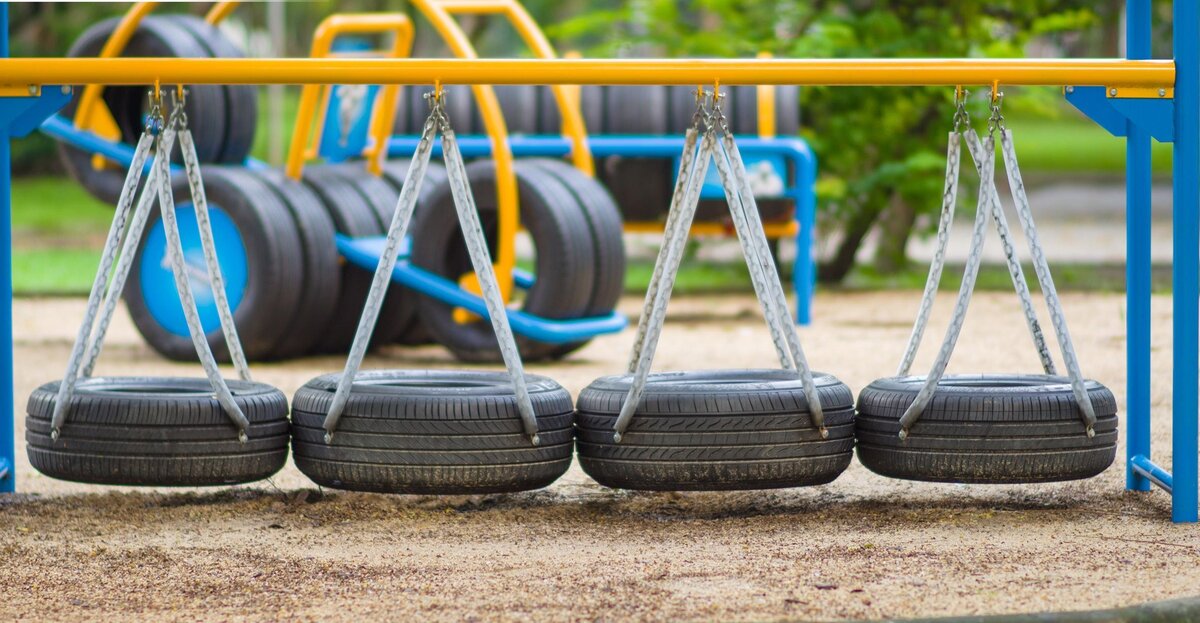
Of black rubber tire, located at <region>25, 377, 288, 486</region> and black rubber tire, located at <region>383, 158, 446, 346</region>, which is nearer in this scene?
black rubber tire, located at <region>25, 377, 288, 486</region>

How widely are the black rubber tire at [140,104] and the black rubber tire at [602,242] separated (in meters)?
2.12

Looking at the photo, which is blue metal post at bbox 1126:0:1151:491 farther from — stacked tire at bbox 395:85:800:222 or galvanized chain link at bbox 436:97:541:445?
stacked tire at bbox 395:85:800:222

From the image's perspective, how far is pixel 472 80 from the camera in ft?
15.3

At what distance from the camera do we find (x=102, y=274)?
4.58m

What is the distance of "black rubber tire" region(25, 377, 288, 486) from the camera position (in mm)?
4688

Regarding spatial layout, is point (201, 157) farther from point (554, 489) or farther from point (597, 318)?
point (554, 489)

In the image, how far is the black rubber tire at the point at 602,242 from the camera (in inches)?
354

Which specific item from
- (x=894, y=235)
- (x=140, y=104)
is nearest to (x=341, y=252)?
(x=140, y=104)

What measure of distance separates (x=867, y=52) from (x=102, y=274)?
9.68 metres

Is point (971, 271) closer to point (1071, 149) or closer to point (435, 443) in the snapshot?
point (435, 443)

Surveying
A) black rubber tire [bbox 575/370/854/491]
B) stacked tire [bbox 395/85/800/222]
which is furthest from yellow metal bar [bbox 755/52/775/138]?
black rubber tire [bbox 575/370/854/491]

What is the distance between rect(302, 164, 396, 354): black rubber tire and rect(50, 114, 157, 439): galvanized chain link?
4.50 metres

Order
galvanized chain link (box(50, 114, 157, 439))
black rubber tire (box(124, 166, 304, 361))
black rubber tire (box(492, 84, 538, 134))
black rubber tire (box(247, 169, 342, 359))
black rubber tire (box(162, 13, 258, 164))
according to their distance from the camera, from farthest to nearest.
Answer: black rubber tire (box(492, 84, 538, 134)) → black rubber tire (box(162, 13, 258, 164)) → black rubber tire (box(247, 169, 342, 359)) → black rubber tire (box(124, 166, 304, 361)) → galvanized chain link (box(50, 114, 157, 439))

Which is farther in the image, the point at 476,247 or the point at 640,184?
the point at 640,184
